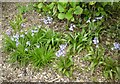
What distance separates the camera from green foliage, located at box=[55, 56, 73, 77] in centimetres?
332

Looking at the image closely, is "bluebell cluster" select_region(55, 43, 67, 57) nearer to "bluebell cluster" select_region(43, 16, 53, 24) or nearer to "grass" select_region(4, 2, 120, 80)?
"grass" select_region(4, 2, 120, 80)

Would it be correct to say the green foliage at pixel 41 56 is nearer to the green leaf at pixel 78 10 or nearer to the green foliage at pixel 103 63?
the green foliage at pixel 103 63

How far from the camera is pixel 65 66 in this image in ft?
10.9

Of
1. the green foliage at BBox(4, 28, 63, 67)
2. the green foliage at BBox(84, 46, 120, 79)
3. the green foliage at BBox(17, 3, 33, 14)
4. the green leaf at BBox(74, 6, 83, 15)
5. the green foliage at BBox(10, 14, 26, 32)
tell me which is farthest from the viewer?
the green foliage at BBox(17, 3, 33, 14)

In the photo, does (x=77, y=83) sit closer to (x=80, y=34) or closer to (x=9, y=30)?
(x=80, y=34)

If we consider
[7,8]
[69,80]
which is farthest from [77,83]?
[7,8]

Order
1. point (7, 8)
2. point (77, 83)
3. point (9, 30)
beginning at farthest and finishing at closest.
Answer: point (7, 8)
point (9, 30)
point (77, 83)

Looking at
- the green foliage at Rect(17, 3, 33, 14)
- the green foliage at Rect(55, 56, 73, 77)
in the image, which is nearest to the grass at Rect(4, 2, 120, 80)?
the green foliage at Rect(55, 56, 73, 77)

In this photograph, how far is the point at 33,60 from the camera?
3447 millimetres

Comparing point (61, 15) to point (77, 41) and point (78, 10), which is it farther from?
point (77, 41)

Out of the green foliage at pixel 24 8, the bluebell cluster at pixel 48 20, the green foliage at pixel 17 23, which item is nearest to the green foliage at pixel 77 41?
the bluebell cluster at pixel 48 20

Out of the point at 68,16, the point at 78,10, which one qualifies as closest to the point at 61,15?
the point at 68,16

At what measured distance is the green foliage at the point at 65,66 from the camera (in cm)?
332

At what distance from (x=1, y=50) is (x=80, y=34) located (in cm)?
103
